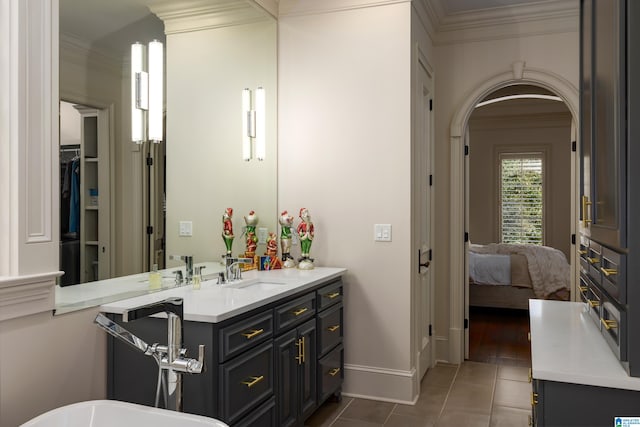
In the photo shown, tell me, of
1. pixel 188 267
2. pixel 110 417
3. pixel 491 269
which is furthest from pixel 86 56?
pixel 491 269

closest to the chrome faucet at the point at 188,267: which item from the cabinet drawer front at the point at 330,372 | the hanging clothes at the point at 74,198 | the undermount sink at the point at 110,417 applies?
the hanging clothes at the point at 74,198

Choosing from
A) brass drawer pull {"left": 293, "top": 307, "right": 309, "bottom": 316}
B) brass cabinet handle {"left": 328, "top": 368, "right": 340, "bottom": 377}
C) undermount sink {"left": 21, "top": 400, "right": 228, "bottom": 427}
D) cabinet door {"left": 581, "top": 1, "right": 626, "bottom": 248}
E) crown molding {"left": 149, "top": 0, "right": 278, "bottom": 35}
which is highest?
crown molding {"left": 149, "top": 0, "right": 278, "bottom": 35}

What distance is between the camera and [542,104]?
27.8ft

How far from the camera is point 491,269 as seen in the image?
20.7 feet

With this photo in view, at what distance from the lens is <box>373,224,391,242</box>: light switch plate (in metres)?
3.63

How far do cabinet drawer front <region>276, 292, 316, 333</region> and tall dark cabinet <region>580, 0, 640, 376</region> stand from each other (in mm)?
1450

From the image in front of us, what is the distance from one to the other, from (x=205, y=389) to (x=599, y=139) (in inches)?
71.8

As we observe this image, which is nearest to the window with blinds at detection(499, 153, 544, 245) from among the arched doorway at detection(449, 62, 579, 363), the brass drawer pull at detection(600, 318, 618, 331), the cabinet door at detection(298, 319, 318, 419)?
the arched doorway at detection(449, 62, 579, 363)

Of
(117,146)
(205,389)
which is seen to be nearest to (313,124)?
(117,146)

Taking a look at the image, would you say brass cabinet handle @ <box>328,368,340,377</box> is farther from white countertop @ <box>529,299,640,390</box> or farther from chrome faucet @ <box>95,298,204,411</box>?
chrome faucet @ <box>95,298,204,411</box>

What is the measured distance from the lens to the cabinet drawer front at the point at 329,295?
3.29 meters

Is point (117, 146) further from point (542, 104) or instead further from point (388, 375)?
point (542, 104)

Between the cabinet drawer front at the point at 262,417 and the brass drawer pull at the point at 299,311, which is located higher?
the brass drawer pull at the point at 299,311

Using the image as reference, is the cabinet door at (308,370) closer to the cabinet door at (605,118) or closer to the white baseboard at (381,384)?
the white baseboard at (381,384)
